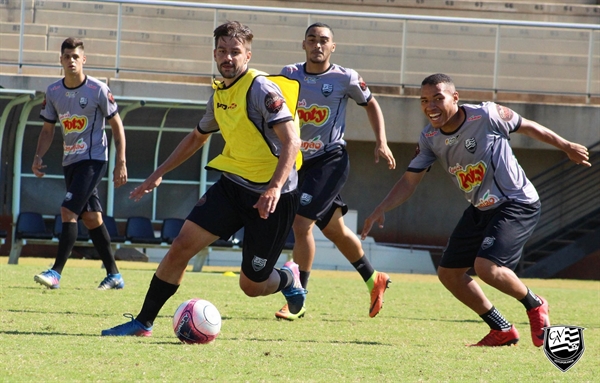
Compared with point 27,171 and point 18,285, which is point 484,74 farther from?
point 18,285

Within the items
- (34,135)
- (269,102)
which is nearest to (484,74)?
(34,135)

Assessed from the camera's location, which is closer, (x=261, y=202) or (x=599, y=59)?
(x=261, y=202)

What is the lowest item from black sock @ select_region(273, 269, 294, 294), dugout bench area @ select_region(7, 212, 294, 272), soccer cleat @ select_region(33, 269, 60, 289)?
dugout bench area @ select_region(7, 212, 294, 272)

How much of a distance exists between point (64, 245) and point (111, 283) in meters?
0.61

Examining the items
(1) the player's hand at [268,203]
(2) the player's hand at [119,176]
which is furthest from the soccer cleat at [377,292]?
(1) the player's hand at [268,203]

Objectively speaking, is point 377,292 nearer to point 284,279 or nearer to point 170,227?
point 284,279

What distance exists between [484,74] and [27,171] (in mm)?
9090

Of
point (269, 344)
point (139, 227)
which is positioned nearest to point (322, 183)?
point (269, 344)

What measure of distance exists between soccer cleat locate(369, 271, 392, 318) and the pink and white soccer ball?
6.83 ft

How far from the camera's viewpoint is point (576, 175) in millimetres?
18656

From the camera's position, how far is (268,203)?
16.0 feet

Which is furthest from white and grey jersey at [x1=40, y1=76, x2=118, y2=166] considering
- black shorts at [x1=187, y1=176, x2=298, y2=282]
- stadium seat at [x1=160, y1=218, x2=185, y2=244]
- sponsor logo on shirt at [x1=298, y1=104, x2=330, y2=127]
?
stadium seat at [x1=160, y1=218, x2=185, y2=244]

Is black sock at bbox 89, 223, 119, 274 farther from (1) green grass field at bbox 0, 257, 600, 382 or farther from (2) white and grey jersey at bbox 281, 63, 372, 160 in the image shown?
(2) white and grey jersey at bbox 281, 63, 372, 160

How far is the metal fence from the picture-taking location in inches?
701
